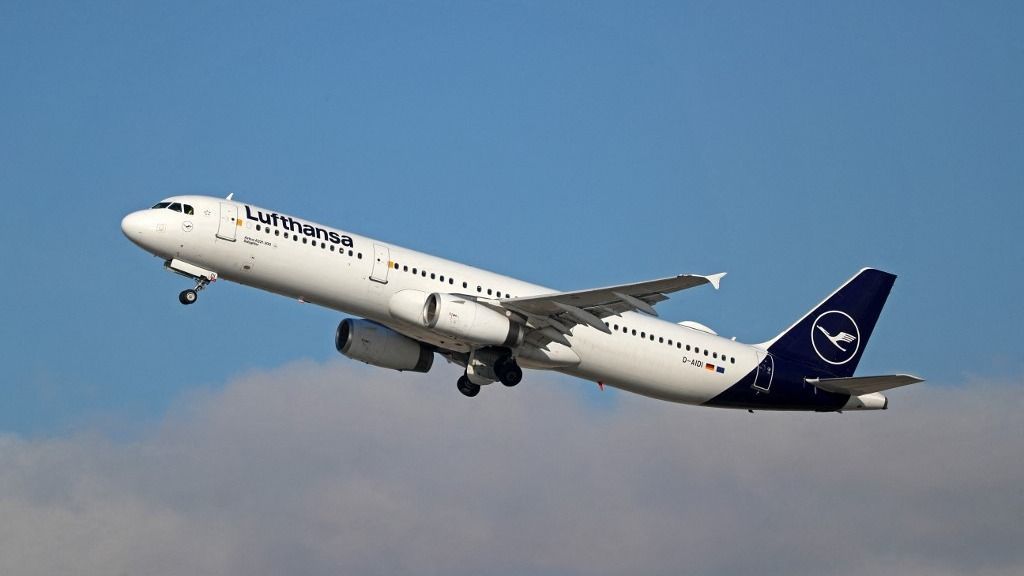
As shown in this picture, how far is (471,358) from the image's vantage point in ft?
181

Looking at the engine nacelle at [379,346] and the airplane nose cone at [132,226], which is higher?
the airplane nose cone at [132,226]

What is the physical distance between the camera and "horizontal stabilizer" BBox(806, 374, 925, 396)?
179ft

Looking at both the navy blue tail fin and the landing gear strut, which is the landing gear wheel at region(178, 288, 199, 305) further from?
the navy blue tail fin

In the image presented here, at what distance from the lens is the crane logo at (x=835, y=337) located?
197ft

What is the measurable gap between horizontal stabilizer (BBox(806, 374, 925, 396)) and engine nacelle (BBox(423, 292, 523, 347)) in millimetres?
12552

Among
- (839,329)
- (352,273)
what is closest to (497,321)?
(352,273)

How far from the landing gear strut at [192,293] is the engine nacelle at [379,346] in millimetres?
7009

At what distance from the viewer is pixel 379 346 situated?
187ft

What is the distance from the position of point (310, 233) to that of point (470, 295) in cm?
594

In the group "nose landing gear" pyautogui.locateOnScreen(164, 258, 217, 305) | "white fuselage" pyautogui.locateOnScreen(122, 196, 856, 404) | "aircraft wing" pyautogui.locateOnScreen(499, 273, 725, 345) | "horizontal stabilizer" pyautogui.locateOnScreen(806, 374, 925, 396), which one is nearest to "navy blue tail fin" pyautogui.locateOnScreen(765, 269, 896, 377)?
"horizontal stabilizer" pyautogui.locateOnScreen(806, 374, 925, 396)


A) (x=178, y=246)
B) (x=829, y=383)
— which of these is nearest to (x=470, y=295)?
(x=178, y=246)

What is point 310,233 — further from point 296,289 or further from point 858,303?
point 858,303

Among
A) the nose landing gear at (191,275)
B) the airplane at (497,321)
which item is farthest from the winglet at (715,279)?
the nose landing gear at (191,275)

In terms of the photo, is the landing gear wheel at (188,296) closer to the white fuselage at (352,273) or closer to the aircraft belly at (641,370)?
the white fuselage at (352,273)
